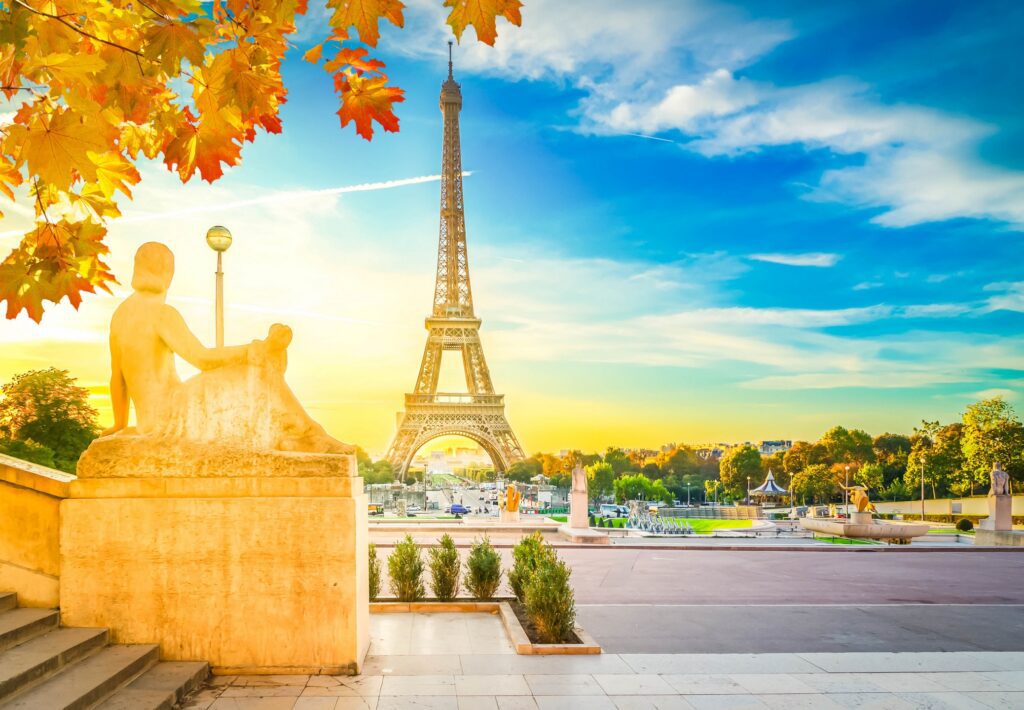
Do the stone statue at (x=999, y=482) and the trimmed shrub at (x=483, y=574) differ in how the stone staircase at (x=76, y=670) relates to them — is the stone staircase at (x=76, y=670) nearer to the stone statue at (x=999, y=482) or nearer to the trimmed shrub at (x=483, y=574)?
the trimmed shrub at (x=483, y=574)

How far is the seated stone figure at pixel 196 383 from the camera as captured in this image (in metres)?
6.69

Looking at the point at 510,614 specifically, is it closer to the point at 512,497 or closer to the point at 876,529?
the point at 512,497

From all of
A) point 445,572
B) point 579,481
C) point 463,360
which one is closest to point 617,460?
point 463,360

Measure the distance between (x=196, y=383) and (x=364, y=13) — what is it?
432 centimetres

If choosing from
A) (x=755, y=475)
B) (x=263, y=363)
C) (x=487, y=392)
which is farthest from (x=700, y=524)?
(x=755, y=475)

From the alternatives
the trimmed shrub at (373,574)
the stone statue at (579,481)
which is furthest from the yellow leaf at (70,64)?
the stone statue at (579,481)

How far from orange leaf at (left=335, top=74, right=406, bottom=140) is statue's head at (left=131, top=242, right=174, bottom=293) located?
12.5 feet

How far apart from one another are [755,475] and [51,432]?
2862 inches

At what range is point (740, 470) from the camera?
3189 inches

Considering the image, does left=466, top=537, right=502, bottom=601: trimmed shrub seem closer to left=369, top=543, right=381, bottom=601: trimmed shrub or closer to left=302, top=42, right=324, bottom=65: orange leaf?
left=369, top=543, right=381, bottom=601: trimmed shrub

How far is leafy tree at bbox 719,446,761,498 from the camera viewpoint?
266ft

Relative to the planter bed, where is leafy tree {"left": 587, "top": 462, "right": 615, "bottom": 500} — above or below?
below

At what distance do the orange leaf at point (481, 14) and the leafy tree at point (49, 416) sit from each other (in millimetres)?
21056

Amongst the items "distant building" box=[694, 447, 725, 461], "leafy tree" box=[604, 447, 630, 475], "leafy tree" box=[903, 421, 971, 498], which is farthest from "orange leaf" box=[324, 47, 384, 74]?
"distant building" box=[694, 447, 725, 461]
